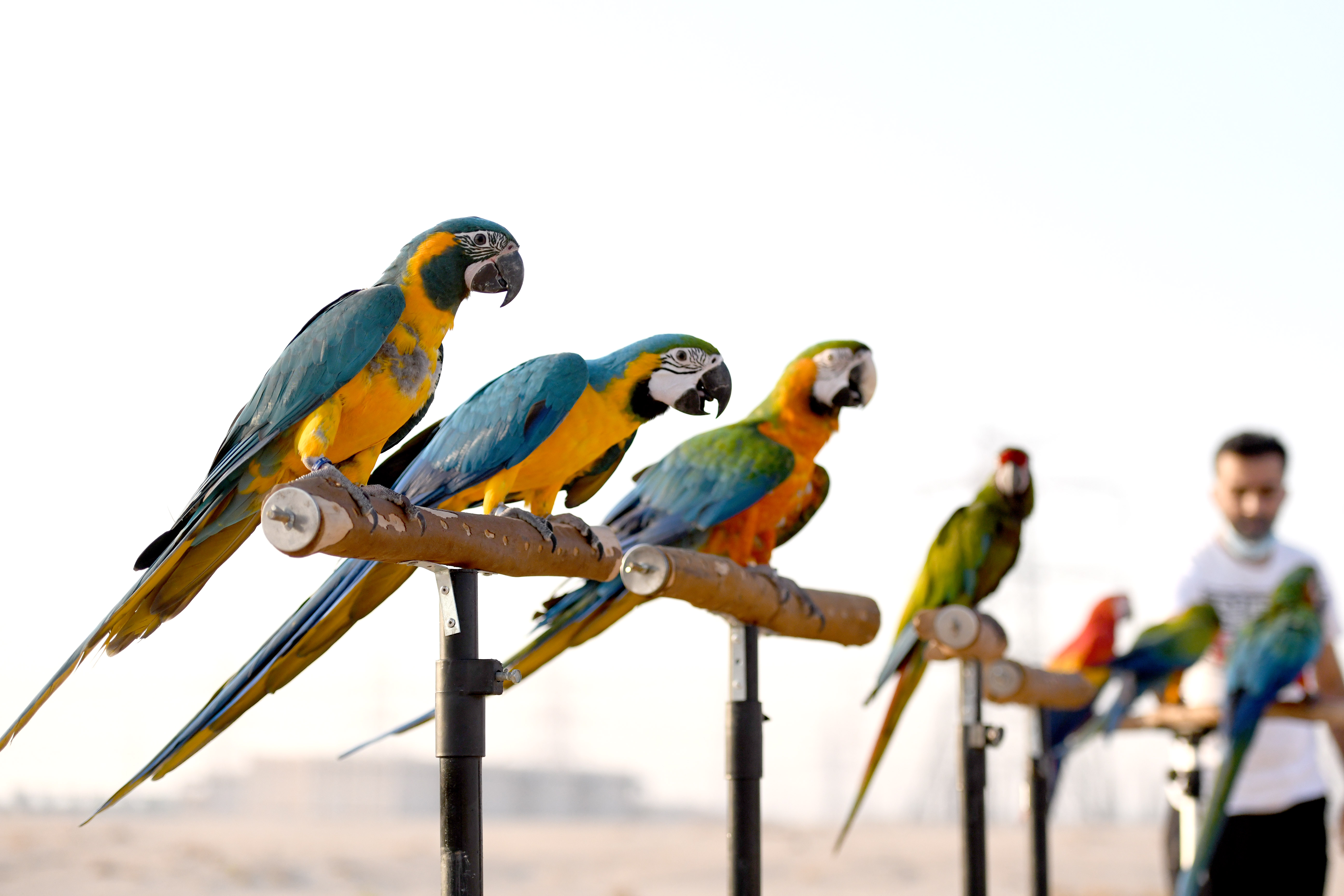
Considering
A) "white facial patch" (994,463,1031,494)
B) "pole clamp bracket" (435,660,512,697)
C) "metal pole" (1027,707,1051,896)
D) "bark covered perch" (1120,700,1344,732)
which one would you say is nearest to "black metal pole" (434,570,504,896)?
"pole clamp bracket" (435,660,512,697)

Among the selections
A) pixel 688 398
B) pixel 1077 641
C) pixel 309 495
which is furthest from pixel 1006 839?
pixel 309 495

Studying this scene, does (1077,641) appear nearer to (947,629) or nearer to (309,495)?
(947,629)

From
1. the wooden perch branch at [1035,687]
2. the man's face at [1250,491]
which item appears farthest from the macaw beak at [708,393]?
the man's face at [1250,491]

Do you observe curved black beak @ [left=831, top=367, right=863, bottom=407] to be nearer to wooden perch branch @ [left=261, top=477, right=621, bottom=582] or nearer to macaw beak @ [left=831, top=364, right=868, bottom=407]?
macaw beak @ [left=831, top=364, right=868, bottom=407]

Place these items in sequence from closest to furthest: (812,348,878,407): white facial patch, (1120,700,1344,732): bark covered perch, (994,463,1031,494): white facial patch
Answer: (812,348,878,407): white facial patch
(1120,700,1344,732): bark covered perch
(994,463,1031,494): white facial patch

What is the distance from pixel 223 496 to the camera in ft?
4.97

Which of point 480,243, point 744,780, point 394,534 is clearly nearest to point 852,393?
point 744,780

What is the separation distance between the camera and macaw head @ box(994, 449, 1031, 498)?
9.43 feet

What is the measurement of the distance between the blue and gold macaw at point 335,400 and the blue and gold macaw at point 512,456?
0.33 ft

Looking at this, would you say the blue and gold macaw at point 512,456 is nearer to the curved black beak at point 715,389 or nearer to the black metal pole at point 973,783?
the curved black beak at point 715,389

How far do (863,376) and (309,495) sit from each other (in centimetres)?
144

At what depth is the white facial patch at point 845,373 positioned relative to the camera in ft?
7.84

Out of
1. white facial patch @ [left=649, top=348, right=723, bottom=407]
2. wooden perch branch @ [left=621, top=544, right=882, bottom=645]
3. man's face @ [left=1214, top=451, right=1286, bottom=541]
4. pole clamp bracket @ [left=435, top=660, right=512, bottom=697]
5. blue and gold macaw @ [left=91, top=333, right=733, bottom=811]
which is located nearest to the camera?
pole clamp bracket @ [left=435, top=660, right=512, bottom=697]

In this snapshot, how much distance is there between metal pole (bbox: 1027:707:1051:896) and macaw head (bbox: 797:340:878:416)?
88 cm
